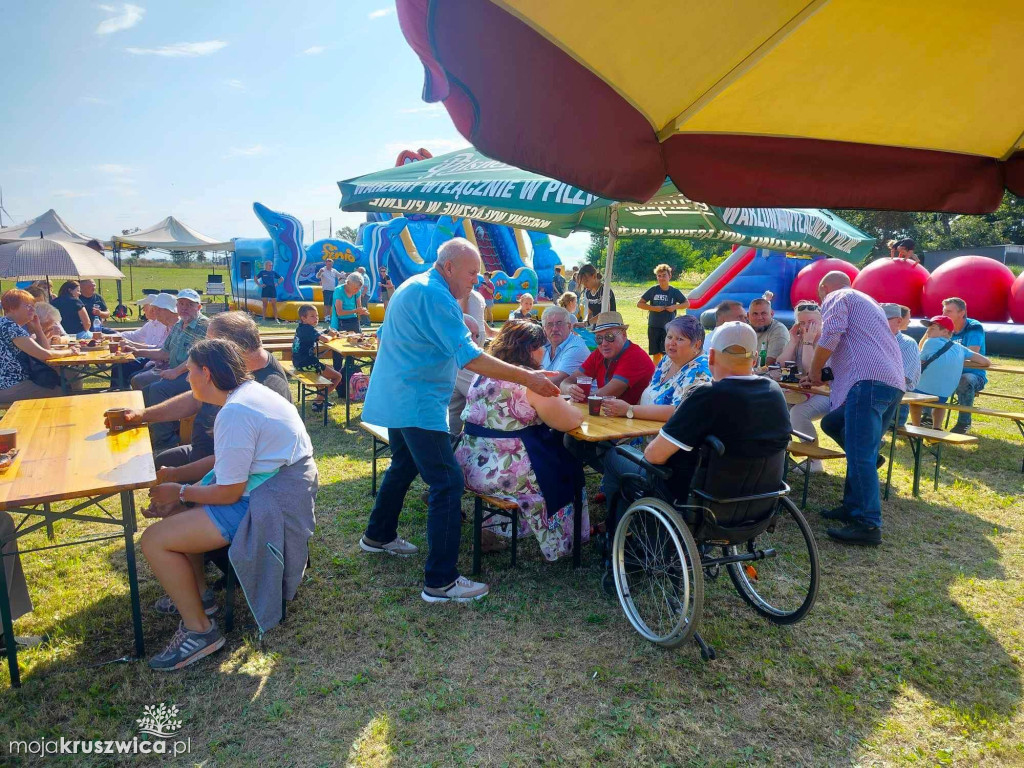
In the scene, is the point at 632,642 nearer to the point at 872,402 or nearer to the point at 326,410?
the point at 872,402

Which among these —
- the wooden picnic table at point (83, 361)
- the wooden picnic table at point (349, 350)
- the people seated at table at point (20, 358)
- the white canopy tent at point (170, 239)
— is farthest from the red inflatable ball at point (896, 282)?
the white canopy tent at point (170, 239)

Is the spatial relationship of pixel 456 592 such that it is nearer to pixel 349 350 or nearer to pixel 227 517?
pixel 227 517

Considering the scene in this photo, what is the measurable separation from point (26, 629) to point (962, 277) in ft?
52.5

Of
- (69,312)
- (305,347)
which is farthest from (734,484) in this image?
(69,312)

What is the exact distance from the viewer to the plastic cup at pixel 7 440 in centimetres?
285

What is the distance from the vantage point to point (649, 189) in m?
2.09

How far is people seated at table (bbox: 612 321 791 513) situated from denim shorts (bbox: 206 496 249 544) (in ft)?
6.37

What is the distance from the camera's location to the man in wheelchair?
2.70 meters

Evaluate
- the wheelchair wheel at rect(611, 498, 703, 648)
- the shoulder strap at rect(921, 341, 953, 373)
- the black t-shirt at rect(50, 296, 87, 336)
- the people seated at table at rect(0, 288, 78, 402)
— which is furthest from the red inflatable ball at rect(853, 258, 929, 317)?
the black t-shirt at rect(50, 296, 87, 336)

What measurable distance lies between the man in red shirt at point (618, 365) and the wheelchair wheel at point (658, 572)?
1067 millimetres

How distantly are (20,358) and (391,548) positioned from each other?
14.0ft

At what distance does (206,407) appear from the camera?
380 centimetres

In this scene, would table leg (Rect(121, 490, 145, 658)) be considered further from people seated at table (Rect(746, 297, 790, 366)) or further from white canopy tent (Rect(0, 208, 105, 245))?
white canopy tent (Rect(0, 208, 105, 245))

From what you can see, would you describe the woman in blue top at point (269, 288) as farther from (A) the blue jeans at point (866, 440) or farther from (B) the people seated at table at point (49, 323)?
(A) the blue jeans at point (866, 440)
